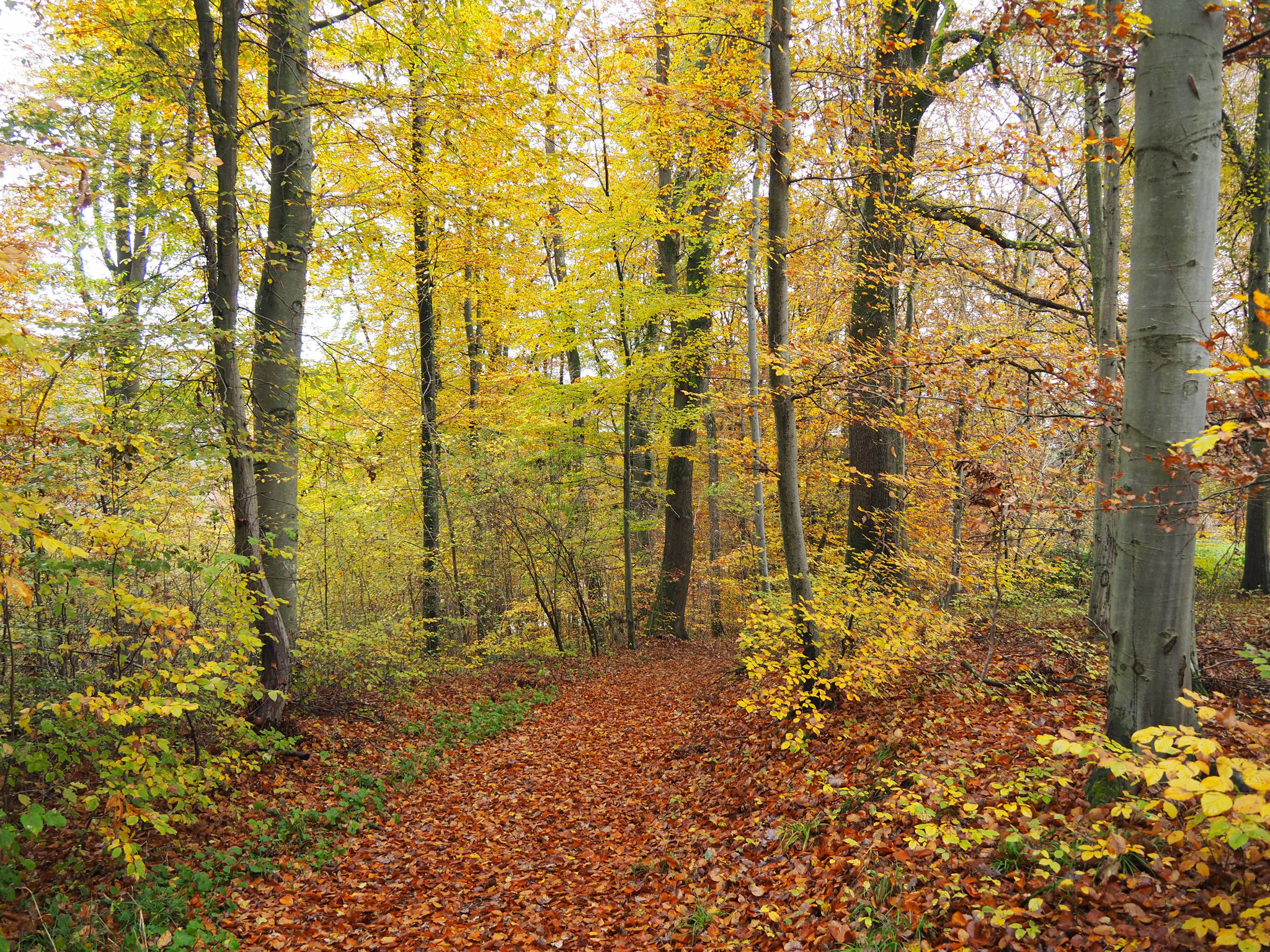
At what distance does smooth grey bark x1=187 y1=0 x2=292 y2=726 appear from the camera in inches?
222

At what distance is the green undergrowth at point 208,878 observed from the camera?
3617 mm

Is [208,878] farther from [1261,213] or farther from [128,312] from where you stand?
[1261,213]

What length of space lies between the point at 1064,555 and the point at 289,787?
1415cm

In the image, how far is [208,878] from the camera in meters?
4.34

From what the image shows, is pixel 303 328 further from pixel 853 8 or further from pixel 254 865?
pixel 853 8

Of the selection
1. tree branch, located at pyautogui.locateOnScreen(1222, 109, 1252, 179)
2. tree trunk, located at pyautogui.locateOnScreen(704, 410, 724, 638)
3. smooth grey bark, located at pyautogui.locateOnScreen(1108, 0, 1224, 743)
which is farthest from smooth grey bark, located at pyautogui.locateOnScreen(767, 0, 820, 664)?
tree trunk, located at pyautogui.locateOnScreen(704, 410, 724, 638)

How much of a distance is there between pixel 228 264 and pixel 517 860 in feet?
19.9

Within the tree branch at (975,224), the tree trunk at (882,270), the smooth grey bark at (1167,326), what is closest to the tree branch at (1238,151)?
the tree branch at (975,224)

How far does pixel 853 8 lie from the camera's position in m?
7.65

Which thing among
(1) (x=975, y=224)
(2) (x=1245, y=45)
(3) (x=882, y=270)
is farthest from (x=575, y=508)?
(2) (x=1245, y=45)

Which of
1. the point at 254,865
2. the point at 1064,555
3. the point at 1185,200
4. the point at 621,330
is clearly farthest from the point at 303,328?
the point at 1064,555

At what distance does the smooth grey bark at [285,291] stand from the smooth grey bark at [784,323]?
4931 millimetres

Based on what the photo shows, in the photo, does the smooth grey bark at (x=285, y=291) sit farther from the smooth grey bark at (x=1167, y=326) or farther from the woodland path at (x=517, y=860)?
the smooth grey bark at (x=1167, y=326)

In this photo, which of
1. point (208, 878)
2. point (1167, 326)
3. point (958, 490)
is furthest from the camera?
point (958, 490)
